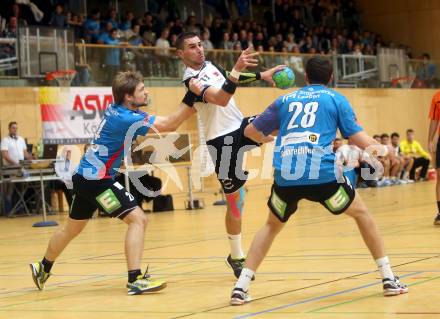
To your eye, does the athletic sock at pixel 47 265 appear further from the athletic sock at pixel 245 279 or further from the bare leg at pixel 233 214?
the athletic sock at pixel 245 279

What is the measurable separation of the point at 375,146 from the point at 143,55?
18376mm

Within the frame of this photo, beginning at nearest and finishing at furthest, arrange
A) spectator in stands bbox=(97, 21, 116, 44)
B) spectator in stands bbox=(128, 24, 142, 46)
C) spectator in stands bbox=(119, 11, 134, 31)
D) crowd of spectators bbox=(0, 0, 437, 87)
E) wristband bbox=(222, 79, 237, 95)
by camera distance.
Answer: wristband bbox=(222, 79, 237, 95) < crowd of spectators bbox=(0, 0, 437, 87) < spectator in stands bbox=(97, 21, 116, 44) < spectator in stands bbox=(128, 24, 142, 46) < spectator in stands bbox=(119, 11, 134, 31)

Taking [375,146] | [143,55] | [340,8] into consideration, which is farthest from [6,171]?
[340,8]

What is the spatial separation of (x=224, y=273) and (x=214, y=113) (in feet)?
5.46

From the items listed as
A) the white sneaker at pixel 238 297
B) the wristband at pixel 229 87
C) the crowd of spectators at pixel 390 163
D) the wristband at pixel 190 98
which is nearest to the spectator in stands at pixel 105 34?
the crowd of spectators at pixel 390 163

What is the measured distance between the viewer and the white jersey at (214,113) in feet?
29.5

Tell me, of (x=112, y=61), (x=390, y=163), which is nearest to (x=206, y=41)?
(x=112, y=61)

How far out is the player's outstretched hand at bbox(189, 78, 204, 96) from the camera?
28.3 feet

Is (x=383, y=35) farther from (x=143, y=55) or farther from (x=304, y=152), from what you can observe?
(x=304, y=152)

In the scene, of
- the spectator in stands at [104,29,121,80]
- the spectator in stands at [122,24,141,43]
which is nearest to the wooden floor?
the spectator in stands at [104,29,121,80]

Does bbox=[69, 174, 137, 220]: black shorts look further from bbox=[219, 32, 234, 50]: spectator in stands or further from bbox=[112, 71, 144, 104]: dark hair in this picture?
bbox=[219, 32, 234, 50]: spectator in stands

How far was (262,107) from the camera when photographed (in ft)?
96.6

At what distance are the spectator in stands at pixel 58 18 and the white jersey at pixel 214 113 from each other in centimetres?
1638

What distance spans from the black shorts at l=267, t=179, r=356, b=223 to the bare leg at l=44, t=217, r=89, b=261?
2258 mm
